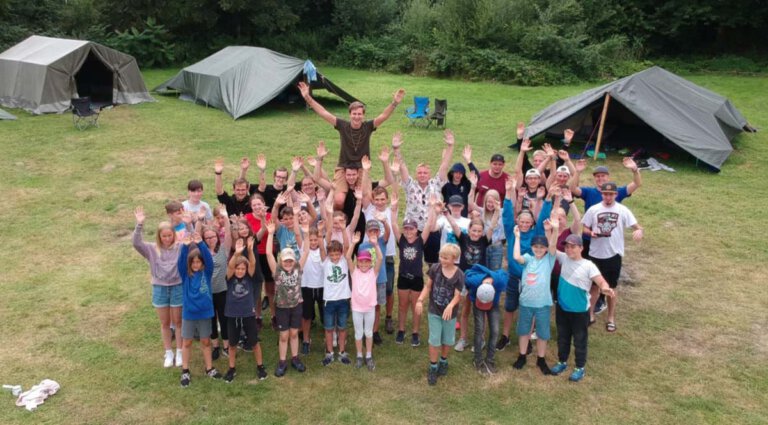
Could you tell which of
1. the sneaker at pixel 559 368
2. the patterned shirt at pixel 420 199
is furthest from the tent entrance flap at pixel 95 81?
the sneaker at pixel 559 368

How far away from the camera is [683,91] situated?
1305 centimetres

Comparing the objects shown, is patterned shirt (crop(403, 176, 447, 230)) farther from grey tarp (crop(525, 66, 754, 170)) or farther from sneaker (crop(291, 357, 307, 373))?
grey tarp (crop(525, 66, 754, 170))

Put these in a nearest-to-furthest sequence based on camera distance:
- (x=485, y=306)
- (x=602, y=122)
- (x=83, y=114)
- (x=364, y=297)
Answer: (x=485, y=306) < (x=364, y=297) < (x=602, y=122) < (x=83, y=114)

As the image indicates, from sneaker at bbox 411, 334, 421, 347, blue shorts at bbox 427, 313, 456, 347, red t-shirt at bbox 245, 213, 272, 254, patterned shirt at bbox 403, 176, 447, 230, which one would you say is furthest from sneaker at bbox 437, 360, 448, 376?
red t-shirt at bbox 245, 213, 272, 254

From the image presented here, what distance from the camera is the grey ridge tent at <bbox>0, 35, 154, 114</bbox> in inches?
644

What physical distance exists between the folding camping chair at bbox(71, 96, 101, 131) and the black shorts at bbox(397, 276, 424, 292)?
12.1 m

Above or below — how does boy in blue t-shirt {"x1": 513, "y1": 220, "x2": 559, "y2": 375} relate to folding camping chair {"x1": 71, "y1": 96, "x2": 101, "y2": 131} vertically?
below

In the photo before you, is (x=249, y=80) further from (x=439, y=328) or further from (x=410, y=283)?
(x=439, y=328)

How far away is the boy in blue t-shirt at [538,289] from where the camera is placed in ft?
17.7

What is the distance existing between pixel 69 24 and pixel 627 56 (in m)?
23.9

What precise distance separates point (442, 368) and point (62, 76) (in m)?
15.6

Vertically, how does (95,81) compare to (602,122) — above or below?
above

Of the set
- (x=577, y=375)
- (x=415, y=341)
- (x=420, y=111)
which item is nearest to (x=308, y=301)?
(x=415, y=341)

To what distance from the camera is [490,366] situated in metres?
5.50
